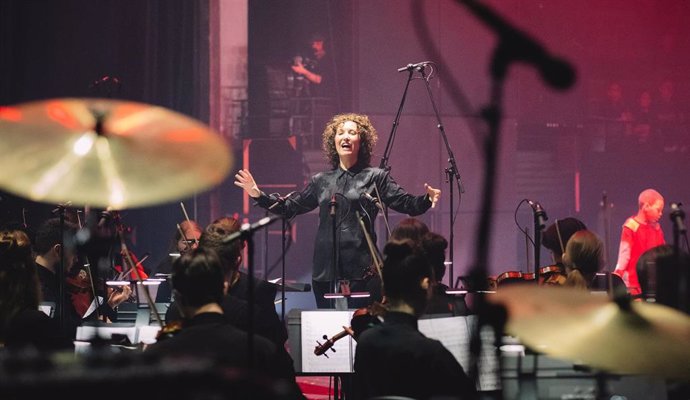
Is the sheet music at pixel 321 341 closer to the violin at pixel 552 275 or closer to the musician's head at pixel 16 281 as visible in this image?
the violin at pixel 552 275

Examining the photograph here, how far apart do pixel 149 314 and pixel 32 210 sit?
4009mm

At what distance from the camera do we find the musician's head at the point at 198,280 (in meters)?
3.35

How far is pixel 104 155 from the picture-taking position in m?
3.32

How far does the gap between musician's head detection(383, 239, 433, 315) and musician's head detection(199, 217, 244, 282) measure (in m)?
0.85

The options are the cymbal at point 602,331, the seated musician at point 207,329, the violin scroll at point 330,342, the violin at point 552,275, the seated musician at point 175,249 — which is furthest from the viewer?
the seated musician at point 175,249

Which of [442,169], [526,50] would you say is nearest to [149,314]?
[526,50]

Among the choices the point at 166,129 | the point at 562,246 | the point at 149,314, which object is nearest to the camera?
the point at 166,129

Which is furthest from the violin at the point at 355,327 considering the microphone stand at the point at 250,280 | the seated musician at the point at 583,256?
the microphone stand at the point at 250,280

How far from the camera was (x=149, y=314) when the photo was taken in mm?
4949

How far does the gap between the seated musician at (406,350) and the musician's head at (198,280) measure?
0.67m

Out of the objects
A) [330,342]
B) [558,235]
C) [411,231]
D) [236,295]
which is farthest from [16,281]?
[558,235]

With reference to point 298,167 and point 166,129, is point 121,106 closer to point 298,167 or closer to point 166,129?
point 166,129

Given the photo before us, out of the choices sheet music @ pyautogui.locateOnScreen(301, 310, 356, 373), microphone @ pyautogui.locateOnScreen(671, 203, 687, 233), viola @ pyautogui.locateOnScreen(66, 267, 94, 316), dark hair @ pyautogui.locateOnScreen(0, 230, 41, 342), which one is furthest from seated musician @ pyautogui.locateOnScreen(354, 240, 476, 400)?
viola @ pyautogui.locateOnScreen(66, 267, 94, 316)

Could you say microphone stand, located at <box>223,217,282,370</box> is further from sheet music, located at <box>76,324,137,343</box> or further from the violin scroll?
the violin scroll
